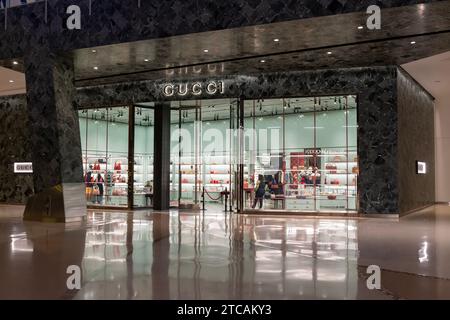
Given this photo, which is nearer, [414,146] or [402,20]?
[402,20]

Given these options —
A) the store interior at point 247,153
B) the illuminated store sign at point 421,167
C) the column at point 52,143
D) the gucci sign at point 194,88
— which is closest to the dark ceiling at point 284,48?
the gucci sign at point 194,88

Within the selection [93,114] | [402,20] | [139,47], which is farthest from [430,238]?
[93,114]

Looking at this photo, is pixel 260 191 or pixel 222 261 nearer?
pixel 222 261

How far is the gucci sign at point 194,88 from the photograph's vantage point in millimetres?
14738

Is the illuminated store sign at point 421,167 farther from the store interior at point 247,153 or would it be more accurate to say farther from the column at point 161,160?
the column at point 161,160

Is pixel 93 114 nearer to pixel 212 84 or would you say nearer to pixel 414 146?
pixel 212 84

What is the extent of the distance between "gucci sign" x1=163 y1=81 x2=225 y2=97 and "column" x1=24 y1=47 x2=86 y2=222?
13.0ft

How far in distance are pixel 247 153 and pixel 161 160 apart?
3167mm

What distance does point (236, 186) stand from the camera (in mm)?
14812

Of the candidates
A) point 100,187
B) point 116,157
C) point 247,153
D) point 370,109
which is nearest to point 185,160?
point 116,157

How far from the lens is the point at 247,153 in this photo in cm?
1498

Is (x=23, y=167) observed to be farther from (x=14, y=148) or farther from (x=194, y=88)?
(x=194, y=88)
